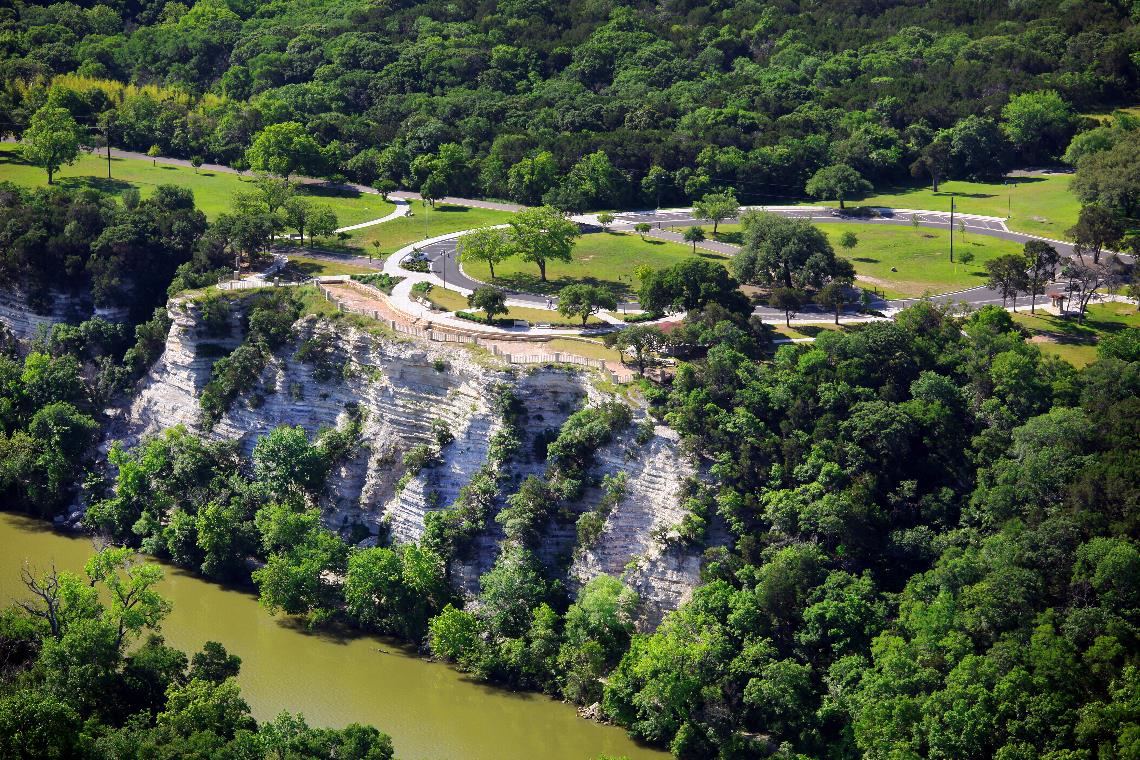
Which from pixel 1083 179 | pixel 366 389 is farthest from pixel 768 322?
pixel 1083 179

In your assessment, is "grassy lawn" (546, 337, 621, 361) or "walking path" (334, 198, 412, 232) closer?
"grassy lawn" (546, 337, 621, 361)

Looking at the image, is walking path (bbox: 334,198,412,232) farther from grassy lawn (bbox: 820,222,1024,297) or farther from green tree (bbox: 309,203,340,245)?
grassy lawn (bbox: 820,222,1024,297)

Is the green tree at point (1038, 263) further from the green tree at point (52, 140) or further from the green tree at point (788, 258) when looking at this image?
the green tree at point (52, 140)

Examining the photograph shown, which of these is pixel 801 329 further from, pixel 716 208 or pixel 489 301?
pixel 716 208

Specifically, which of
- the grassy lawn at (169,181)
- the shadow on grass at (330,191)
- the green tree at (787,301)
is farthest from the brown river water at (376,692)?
the shadow on grass at (330,191)

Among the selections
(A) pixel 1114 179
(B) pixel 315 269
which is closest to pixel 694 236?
(B) pixel 315 269

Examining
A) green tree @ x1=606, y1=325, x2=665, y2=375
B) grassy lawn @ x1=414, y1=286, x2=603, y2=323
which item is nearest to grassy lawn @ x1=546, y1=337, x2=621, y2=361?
green tree @ x1=606, y1=325, x2=665, y2=375
